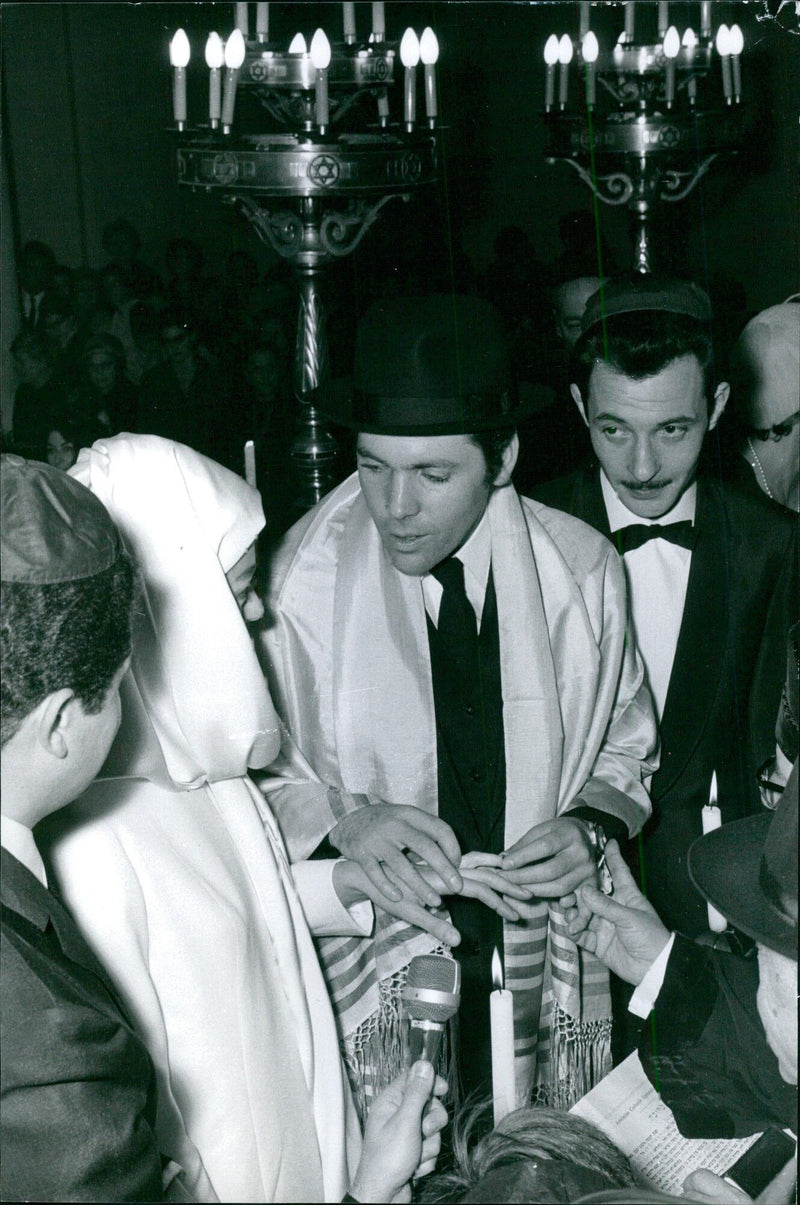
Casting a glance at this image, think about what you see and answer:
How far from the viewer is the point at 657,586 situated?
190cm

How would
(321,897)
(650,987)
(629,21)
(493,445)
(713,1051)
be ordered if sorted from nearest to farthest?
(713,1051), (650,987), (321,897), (493,445), (629,21)

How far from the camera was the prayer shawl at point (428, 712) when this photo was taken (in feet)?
5.56

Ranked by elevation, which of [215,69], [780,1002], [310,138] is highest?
[215,69]

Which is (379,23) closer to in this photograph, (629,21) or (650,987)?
(629,21)

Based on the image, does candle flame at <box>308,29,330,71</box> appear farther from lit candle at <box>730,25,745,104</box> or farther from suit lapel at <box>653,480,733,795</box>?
suit lapel at <box>653,480,733,795</box>

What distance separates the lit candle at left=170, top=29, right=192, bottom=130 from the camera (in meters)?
1.65

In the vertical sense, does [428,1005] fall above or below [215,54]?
below

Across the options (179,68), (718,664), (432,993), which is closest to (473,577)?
(718,664)

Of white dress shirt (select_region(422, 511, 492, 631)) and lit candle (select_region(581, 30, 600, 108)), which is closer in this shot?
white dress shirt (select_region(422, 511, 492, 631))

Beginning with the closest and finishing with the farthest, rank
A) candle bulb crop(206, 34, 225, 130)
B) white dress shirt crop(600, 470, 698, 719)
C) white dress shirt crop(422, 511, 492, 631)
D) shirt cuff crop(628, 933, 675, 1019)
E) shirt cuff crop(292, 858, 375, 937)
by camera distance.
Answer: shirt cuff crop(628, 933, 675, 1019)
shirt cuff crop(292, 858, 375, 937)
candle bulb crop(206, 34, 225, 130)
white dress shirt crop(422, 511, 492, 631)
white dress shirt crop(600, 470, 698, 719)

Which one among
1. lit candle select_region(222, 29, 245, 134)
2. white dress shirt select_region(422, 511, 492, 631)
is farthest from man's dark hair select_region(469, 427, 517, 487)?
lit candle select_region(222, 29, 245, 134)

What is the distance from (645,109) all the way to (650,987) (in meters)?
1.45

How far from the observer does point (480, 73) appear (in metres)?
1.92

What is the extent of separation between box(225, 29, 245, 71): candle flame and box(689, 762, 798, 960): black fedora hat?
4.12 ft
